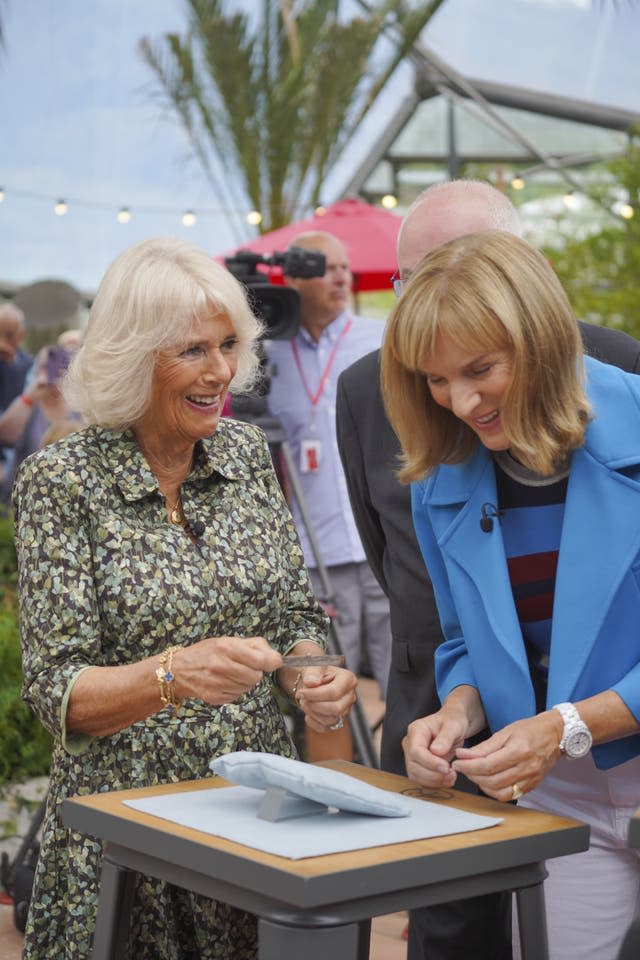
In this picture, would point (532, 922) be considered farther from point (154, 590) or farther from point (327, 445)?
point (327, 445)

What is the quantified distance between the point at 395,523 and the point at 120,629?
74 centimetres

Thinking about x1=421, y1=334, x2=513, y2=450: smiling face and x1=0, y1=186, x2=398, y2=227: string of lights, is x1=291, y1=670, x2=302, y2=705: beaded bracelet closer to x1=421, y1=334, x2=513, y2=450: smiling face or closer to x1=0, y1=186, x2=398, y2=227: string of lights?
x1=421, y1=334, x2=513, y2=450: smiling face

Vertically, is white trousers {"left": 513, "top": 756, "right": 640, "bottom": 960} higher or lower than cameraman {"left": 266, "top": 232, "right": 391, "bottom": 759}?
higher

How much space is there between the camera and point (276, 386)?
14.7 ft

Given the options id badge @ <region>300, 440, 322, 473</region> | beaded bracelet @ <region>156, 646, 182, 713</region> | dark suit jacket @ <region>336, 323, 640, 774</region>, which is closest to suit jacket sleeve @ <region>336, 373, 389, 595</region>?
dark suit jacket @ <region>336, 323, 640, 774</region>

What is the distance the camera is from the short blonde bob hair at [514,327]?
1.68 m

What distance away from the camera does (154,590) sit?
1955 mm

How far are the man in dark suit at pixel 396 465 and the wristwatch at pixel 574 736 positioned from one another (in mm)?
702

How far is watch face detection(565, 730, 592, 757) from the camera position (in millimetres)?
1622

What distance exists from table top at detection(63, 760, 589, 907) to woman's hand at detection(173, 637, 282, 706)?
6.3 inches

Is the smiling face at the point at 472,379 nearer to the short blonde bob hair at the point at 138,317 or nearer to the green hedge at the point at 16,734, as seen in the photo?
the short blonde bob hair at the point at 138,317

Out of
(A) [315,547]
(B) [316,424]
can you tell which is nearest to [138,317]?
(A) [315,547]

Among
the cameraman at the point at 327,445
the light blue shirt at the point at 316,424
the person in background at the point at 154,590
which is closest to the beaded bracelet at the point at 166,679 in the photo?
the person in background at the point at 154,590

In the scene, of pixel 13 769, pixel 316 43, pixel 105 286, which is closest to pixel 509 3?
pixel 316 43
